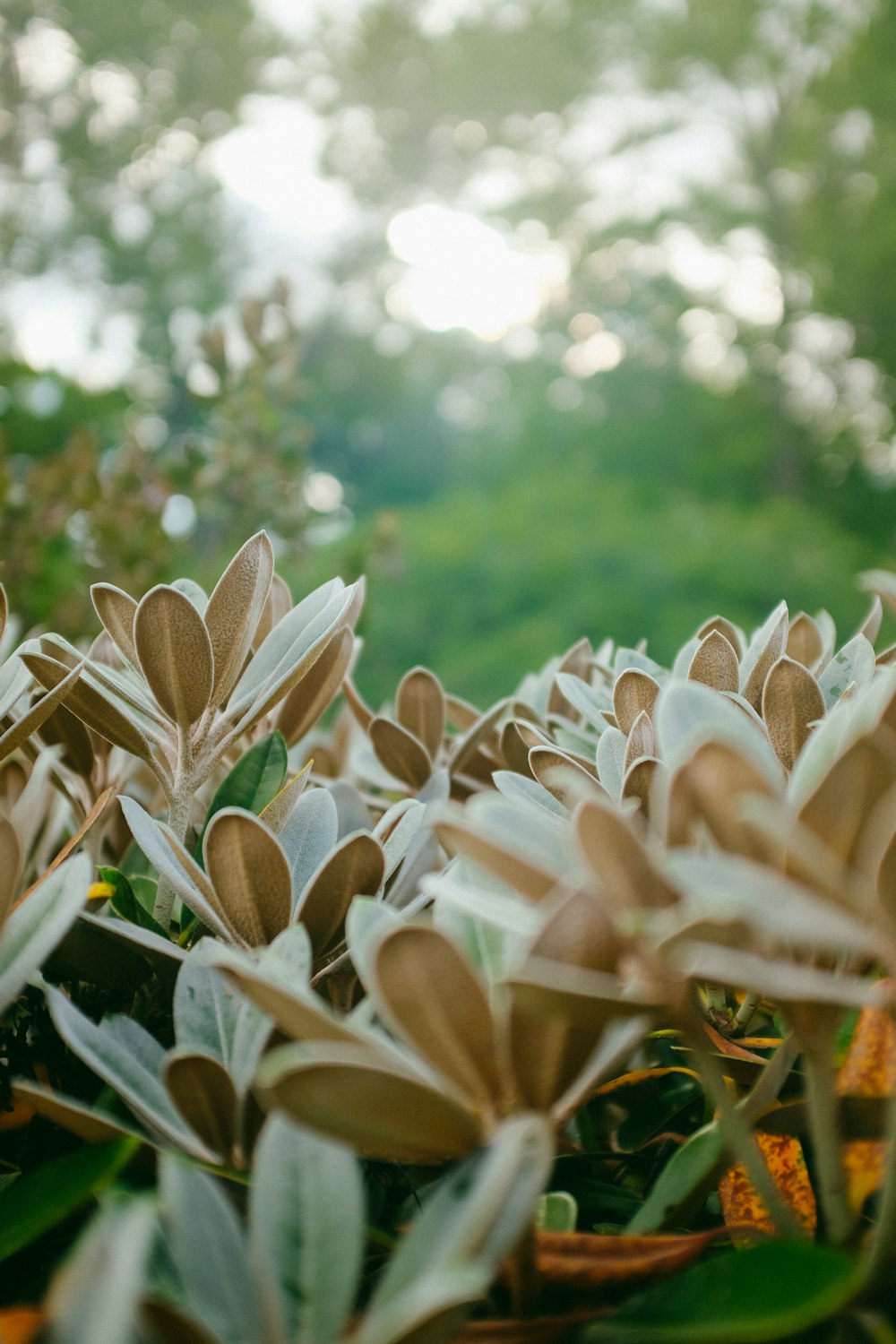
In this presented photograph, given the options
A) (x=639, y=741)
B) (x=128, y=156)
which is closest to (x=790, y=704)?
(x=639, y=741)

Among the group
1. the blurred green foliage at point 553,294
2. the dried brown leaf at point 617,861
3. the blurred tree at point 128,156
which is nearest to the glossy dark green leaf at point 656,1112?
the dried brown leaf at point 617,861

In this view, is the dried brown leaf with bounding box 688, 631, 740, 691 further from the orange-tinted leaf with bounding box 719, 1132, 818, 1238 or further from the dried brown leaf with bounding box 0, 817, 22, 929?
the dried brown leaf with bounding box 0, 817, 22, 929

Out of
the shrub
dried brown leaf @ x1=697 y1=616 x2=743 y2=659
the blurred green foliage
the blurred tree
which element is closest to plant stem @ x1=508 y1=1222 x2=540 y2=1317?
the shrub

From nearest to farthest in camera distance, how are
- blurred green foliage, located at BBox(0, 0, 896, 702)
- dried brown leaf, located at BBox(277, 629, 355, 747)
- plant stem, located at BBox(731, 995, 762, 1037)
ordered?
plant stem, located at BBox(731, 995, 762, 1037) < dried brown leaf, located at BBox(277, 629, 355, 747) < blurred green foliage, located at BBox(0, 0, 896, 702)

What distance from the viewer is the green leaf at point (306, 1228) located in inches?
9.0

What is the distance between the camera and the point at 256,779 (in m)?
0.44

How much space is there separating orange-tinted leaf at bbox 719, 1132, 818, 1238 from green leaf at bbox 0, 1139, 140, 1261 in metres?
0.21

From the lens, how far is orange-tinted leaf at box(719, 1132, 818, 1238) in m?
0.32

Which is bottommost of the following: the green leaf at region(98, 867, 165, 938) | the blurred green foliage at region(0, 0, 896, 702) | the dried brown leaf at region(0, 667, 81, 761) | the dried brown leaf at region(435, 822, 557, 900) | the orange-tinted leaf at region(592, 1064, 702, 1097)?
the orange-tinted leaf at region(592, 1064, 702, 1097)

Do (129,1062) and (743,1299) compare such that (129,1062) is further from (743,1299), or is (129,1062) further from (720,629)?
(720,629)

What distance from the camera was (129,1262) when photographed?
0.18 meters

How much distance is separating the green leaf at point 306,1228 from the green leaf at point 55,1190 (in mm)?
53

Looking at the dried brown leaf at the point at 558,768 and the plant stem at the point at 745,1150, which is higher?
the dried brown leaf at the point at 558,768

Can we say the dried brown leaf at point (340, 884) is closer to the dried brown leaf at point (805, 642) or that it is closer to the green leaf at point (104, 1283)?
the green leaf at point (104, 1283)
